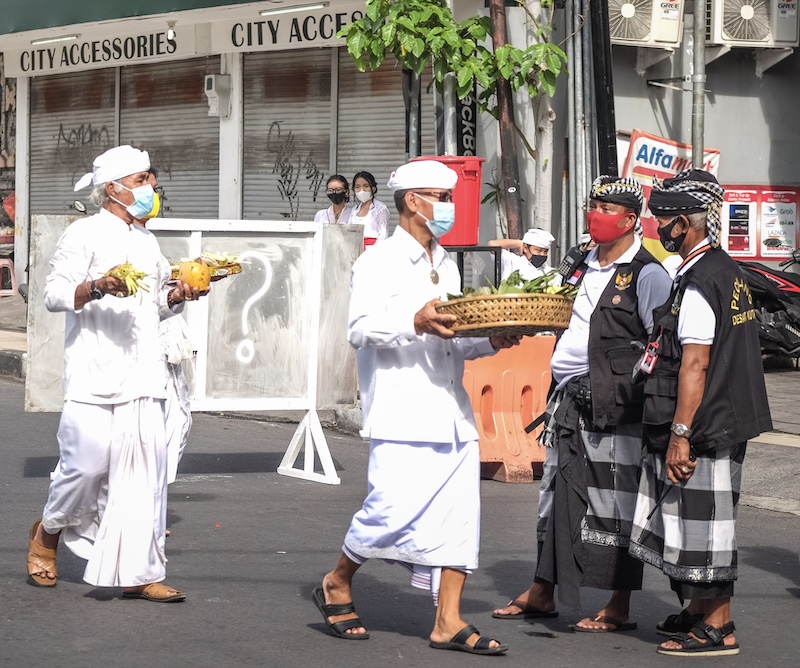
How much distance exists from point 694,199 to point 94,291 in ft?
7.75

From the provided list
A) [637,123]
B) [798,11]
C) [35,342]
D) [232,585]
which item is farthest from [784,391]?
[232,585]

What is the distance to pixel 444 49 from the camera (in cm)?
1339

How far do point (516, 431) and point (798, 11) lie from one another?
7.60m

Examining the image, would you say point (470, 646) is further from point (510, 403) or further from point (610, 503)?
point (510, 403)

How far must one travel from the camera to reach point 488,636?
5609mm

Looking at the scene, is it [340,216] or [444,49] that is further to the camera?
[340,216]

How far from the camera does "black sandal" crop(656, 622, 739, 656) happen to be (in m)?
5.39

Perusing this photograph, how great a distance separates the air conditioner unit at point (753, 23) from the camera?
14.6 metres

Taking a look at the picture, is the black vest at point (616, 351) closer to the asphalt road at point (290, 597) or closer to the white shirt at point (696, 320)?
the white shirt at point (696, 320)

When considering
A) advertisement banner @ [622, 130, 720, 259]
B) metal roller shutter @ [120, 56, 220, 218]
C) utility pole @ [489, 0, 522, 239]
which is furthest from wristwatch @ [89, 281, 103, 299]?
metal roller shutter @ [120, 56, 220, 218]

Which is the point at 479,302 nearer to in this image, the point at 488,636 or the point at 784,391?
Answer: the point at 488,636

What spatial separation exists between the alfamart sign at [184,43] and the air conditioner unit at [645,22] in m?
3.03

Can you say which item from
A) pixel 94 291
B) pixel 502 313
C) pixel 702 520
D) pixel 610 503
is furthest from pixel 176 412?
pixel 702 520

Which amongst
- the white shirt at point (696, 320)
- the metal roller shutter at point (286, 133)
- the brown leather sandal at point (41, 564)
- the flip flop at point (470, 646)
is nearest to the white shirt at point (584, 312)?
the white shirt at point (696, 320)
